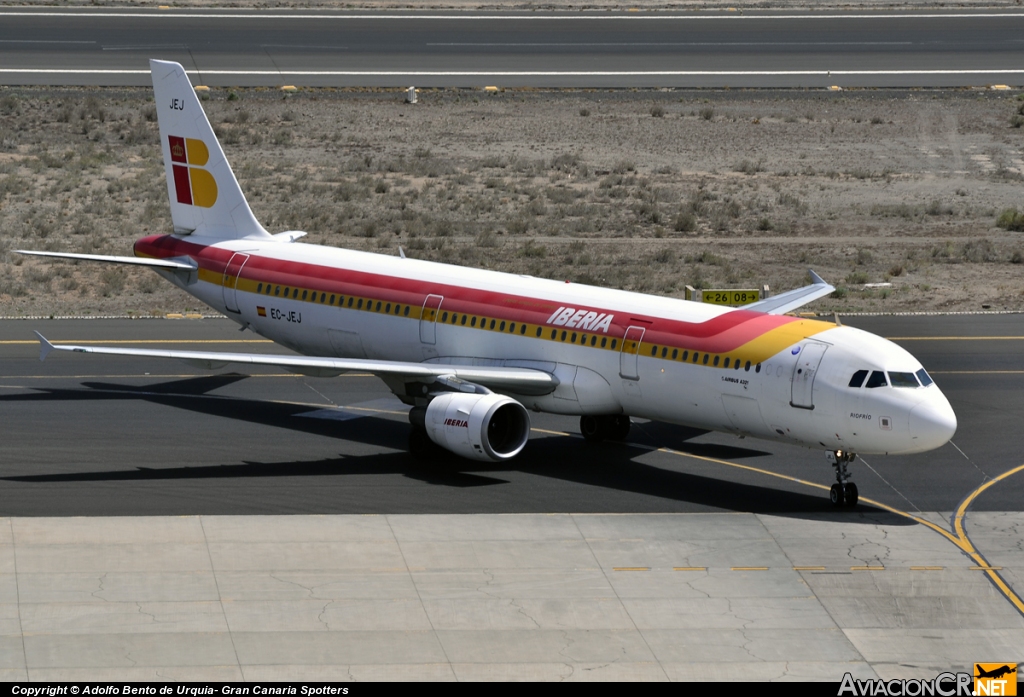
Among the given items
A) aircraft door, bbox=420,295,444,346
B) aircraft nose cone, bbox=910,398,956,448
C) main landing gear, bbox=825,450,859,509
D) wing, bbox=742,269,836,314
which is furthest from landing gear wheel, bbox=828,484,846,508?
aircraft door, bbox=420,295,444,346

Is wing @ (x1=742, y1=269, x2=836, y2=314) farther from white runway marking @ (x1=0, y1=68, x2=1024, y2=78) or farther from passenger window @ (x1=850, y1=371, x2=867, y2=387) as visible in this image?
white runway marking @ (x1=0, y1=68, x2=1024, y2=78)

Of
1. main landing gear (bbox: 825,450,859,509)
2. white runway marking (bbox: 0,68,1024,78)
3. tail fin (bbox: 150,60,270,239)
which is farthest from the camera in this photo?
white runway marking (bbox: 0,68,1024,78)

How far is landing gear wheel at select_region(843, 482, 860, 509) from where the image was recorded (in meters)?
28.5

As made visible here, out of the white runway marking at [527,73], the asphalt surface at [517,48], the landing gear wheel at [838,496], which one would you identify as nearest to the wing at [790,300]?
the landing gear wheel at [838,496]

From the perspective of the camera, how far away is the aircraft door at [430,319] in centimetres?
3356

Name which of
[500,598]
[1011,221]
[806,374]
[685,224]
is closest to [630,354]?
[806,374]

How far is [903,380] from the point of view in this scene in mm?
27312

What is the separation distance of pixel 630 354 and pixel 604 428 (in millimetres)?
3593

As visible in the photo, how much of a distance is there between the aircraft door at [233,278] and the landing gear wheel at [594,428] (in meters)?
10.2

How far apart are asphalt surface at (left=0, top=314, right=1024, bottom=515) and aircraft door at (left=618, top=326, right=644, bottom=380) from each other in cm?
228

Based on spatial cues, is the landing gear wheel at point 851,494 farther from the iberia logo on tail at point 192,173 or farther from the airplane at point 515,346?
the iberia logo on tail at point 192,173

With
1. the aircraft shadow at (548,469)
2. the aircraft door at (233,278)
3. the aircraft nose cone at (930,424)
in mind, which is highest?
the aircraft door at (233,278)

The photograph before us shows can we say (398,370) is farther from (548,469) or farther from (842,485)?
(842,485)

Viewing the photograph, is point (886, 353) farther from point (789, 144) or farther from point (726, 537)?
point (789, 144)
